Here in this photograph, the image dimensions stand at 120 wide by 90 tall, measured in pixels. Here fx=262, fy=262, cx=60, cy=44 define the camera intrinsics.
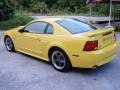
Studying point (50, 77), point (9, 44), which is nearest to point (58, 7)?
point (9, 44)

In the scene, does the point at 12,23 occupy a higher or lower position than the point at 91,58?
lower

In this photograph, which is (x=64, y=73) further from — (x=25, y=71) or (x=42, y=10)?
(x=42, y=10)

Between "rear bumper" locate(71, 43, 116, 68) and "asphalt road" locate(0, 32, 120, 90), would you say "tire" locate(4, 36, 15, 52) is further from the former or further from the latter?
"rear bumper" locate(71, 43, 116, 68)

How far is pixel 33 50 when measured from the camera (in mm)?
7738

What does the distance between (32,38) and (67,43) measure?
60.9 inches

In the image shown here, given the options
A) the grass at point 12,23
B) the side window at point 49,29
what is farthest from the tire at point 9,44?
the grass at point 12,23

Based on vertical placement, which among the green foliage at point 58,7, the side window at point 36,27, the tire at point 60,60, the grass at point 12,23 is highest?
the side window at point 36,27

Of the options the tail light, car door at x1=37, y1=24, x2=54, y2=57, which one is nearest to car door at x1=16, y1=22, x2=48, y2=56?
car door at x1=37, y1=24, x2=54, y2=57

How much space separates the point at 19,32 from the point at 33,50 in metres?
1.03

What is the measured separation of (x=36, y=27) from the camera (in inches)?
307

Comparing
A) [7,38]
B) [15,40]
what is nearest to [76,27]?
[15,40]

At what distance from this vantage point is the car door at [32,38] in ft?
24.6

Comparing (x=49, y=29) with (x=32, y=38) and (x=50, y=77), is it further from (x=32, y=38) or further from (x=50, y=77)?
(x=50, y=77)

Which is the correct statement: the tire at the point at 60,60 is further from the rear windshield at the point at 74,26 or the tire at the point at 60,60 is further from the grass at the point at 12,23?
the grass at the point at 12,23
